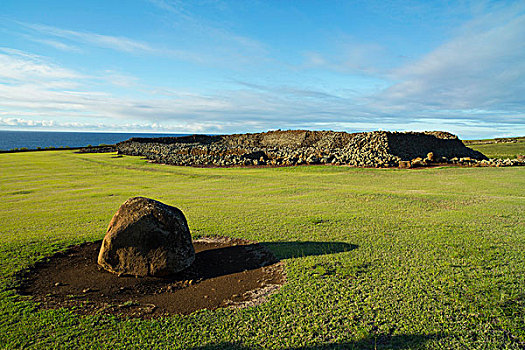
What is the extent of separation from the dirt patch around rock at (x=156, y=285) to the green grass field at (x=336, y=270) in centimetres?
21

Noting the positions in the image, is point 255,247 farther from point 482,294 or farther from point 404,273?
point 482,294

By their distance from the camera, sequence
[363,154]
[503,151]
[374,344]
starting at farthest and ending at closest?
[503,151], [363,154], [374,344]

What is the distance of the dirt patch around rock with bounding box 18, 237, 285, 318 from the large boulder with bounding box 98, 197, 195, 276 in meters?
0.14

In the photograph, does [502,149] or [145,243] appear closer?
[145,243]

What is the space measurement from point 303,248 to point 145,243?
2777 mm

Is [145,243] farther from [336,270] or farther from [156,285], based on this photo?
[336,270]

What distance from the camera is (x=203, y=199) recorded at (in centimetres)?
1062

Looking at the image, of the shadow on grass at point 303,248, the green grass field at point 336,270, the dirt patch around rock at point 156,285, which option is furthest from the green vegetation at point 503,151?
the dirt patch around rock at point 156,285

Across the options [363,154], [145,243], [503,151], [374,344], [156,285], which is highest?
[503,151]

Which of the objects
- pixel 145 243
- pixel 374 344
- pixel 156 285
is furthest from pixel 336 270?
pixel 145 243

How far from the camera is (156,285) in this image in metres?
4.54

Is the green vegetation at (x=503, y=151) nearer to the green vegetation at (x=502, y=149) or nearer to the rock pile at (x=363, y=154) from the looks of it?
the green vegetation at (x=502, y=149)

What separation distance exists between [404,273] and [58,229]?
7.32m

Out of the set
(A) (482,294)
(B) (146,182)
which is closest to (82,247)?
(A) (482,294)
